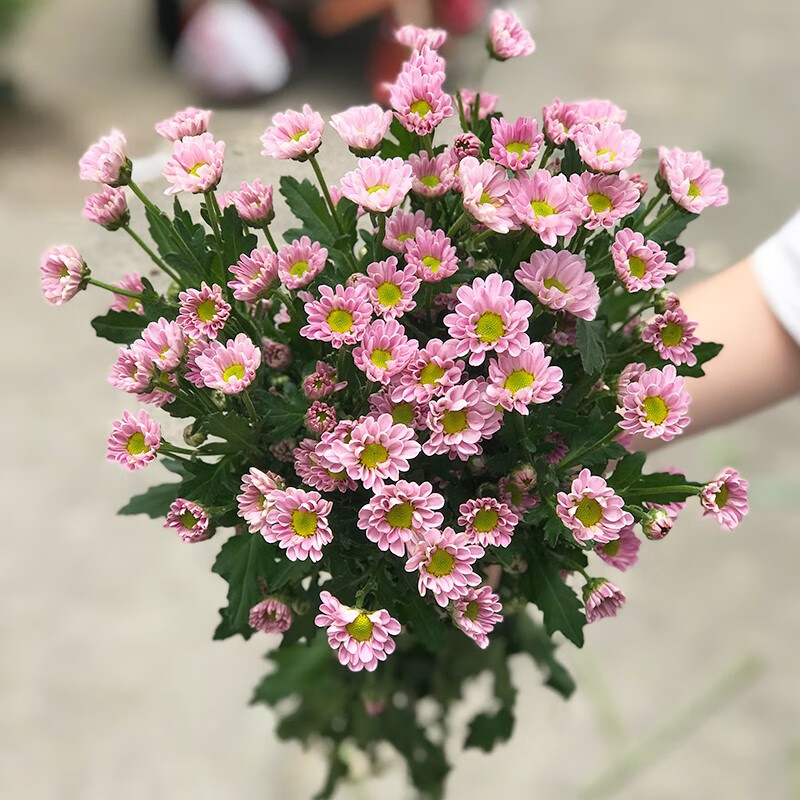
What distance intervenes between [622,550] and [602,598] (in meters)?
0.03

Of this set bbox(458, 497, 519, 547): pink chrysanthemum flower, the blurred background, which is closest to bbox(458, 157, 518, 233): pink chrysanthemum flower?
bbox(458, 497, 519, 547): pink chrysanthemum flower

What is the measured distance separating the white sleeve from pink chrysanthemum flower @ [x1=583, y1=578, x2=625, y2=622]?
28cm

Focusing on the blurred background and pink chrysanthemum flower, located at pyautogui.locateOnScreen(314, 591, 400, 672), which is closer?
pink chrysanthemum flower, located at pyautogui.locateOnScreen(314, 591, 400, 672)

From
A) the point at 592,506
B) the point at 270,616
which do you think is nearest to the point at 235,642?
the point at 270,616

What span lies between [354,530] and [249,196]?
14 centimetres

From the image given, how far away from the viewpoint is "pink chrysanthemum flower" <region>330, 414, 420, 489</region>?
1.00 feet

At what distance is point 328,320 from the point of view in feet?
1.05

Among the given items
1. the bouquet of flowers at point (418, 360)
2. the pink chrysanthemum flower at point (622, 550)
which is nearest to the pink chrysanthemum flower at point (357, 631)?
the bouquet of flowers at point (418, 360)

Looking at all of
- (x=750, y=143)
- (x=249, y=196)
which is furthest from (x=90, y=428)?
(x=750, y=143)

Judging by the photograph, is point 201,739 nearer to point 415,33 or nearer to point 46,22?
point 415,33

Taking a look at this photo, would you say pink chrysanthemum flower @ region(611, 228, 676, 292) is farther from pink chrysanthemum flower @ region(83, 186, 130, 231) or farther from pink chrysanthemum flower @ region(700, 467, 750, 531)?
pink chrysanthemum flower @ region(83, 186, 130, 231)

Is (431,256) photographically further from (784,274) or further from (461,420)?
(784,274)

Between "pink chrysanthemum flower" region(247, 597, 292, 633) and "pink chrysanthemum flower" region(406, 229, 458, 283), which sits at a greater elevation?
"pink chrysanthemum flower" region(406, 229, 458, 283)

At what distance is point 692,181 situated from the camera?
0.34 meters
